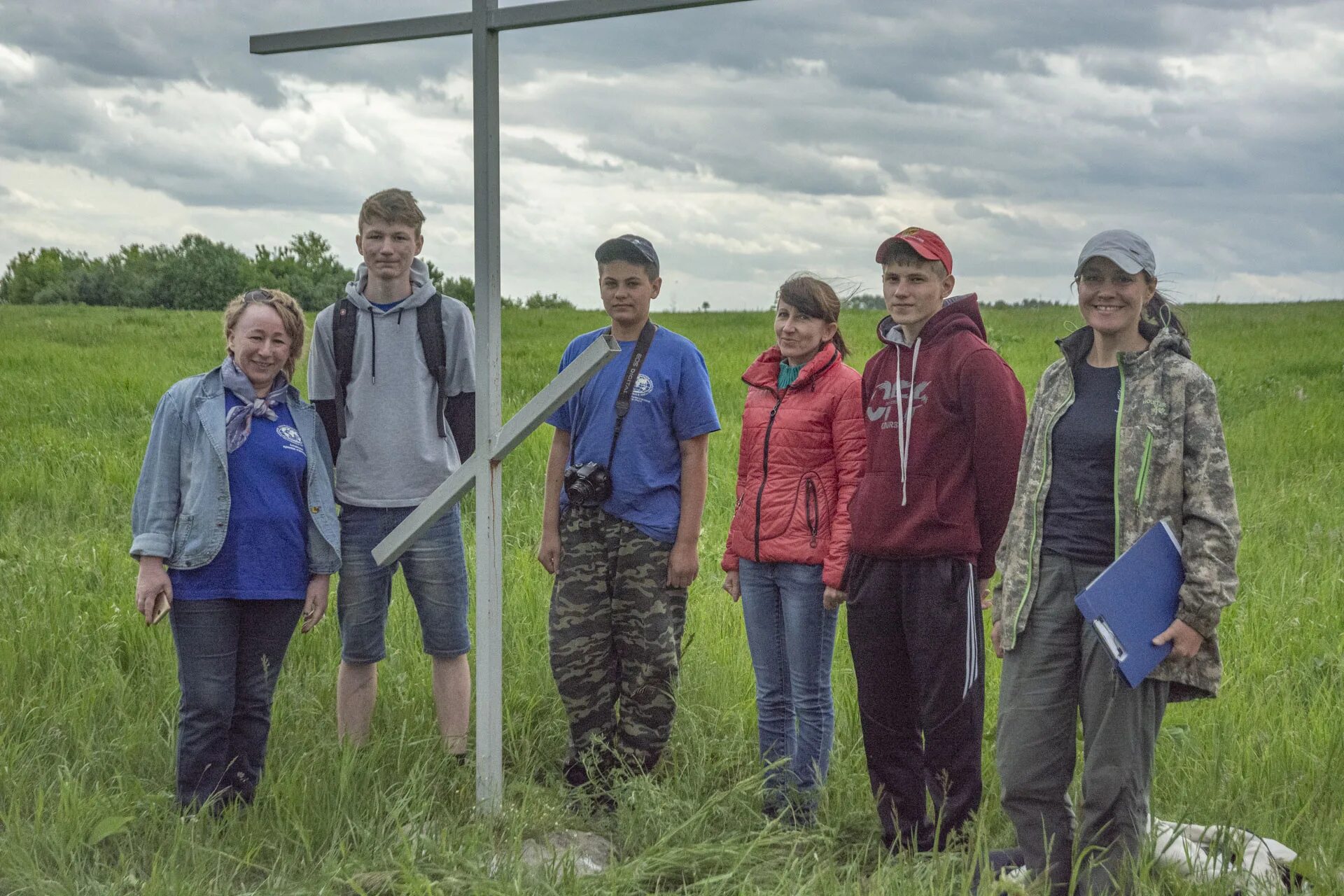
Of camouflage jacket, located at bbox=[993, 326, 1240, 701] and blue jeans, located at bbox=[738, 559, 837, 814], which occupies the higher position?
camouflage jacket, located at bbox=[993, 326, 1240, 701]

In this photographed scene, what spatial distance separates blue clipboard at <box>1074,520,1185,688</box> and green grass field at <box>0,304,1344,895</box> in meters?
0.63

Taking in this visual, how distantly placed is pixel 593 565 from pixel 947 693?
1.23 m

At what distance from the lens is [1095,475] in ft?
9.51

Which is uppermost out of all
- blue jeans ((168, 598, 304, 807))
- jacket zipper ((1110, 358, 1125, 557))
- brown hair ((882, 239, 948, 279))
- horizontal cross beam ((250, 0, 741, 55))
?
horizontal cross beam ((250, 0, 741, 55))

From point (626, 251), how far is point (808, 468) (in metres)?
0.95

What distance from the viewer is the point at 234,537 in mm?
3521

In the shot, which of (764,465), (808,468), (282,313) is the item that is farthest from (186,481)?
(808,468)

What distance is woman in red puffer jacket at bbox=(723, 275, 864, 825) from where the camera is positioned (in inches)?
143

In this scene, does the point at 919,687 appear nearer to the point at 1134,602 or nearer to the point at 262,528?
the point at 1134,602

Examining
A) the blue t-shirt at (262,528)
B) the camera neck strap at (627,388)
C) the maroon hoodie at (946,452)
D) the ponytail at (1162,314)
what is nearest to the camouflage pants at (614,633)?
the camera neck strap at (627,388)

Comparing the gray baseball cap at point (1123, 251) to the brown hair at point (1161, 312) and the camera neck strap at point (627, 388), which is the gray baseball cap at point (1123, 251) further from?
the camera neck strap at point (627, 388)

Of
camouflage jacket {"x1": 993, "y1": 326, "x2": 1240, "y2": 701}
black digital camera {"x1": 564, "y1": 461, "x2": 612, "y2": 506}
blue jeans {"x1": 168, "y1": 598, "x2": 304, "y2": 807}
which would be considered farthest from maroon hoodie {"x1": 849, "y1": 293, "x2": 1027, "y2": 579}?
blue jeans {"x1": 168, "y1": 598, "x2": 304, "y2": 807}

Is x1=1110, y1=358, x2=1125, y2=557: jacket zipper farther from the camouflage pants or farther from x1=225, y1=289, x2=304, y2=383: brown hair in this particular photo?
x1=225, y1=289, x2=304, y2=383: brown hair

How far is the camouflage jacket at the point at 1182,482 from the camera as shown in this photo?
8.98ft
